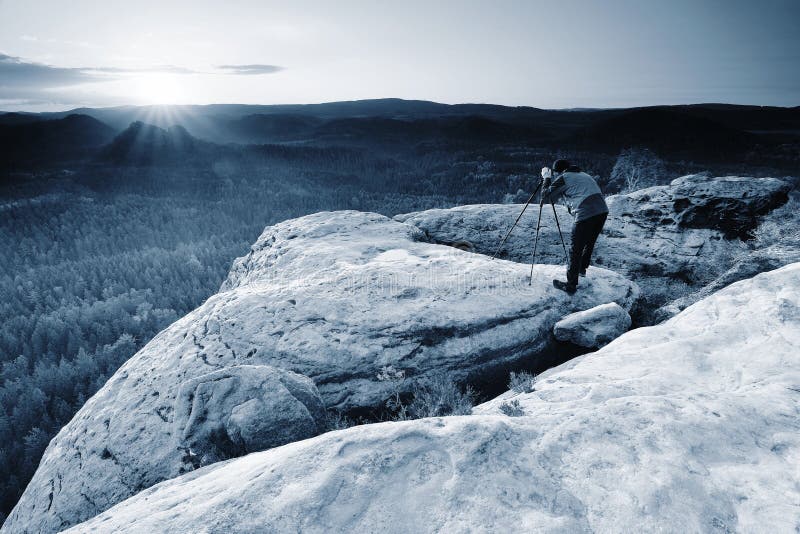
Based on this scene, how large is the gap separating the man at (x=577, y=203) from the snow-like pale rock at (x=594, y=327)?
1021mm

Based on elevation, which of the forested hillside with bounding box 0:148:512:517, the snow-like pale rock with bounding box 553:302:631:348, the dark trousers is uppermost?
the dark trousers

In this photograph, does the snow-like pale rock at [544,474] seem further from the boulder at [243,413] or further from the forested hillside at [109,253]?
the forested hillside at [109,253]

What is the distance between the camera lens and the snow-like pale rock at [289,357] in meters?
4.72

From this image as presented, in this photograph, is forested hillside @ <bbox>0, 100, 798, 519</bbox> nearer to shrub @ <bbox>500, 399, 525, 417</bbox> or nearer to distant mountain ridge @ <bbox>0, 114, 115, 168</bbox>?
distant mountain ridge @ <bbox>0, 114, 115, 168</bbox>

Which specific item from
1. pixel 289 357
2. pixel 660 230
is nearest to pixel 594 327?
pixel 289 357

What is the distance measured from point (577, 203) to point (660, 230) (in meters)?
7.12

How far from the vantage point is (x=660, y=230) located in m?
12.4

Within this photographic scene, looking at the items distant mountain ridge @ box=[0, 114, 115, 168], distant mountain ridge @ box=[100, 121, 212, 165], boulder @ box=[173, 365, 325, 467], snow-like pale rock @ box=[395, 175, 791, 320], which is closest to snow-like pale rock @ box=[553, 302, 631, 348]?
boulder @ box=[173, 365, 325, 467]

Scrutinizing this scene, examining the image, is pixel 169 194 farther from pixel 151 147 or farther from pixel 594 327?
pixel 594 327

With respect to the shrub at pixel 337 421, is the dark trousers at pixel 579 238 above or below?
above

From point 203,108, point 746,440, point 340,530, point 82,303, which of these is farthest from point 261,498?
point 203,108

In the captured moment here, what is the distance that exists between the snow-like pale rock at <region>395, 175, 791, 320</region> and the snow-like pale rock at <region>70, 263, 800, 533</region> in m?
8.16

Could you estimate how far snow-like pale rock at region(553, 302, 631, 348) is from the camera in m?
6.29

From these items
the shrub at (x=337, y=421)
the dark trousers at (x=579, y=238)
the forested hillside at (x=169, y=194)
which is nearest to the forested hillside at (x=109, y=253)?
the forested hillside at (x=169, y=194)
